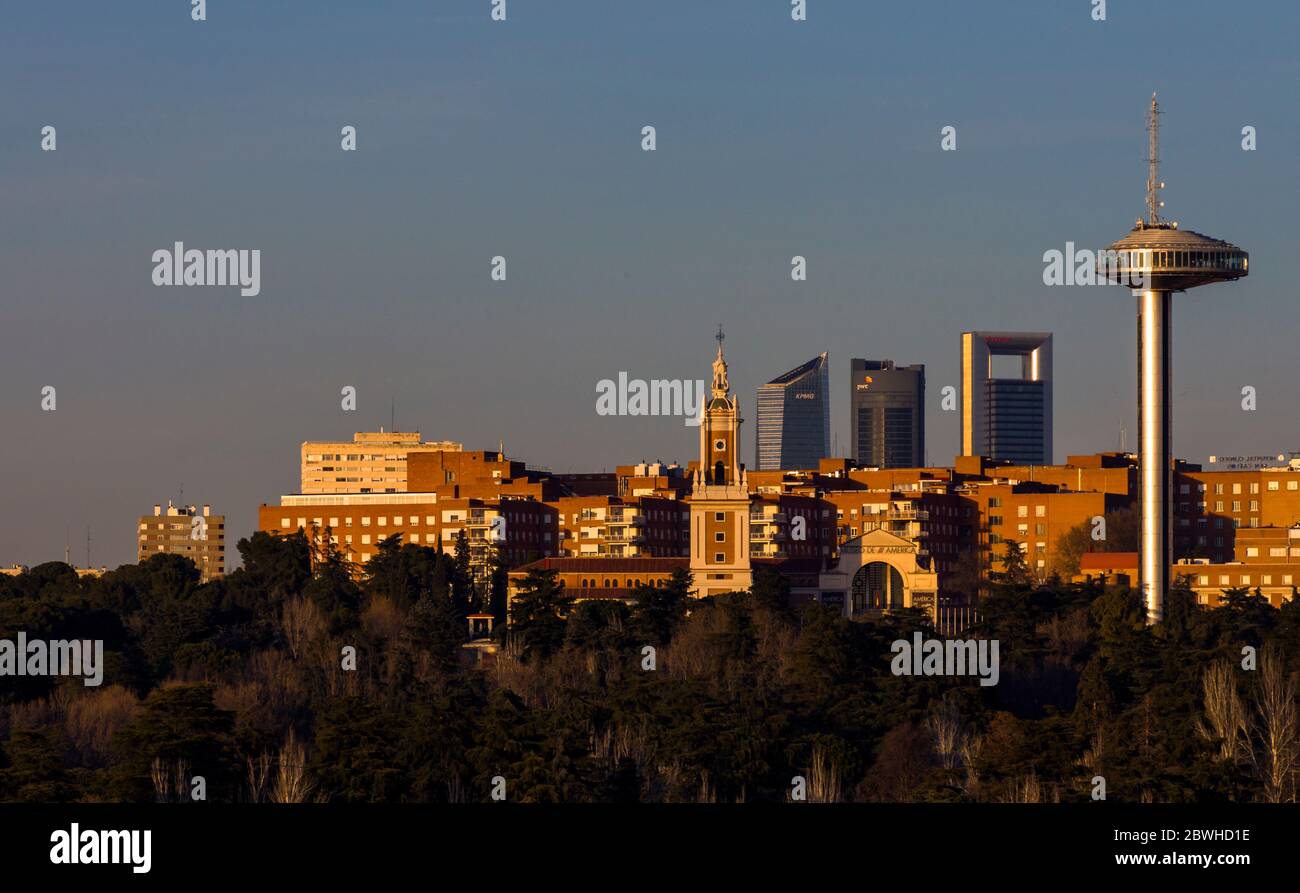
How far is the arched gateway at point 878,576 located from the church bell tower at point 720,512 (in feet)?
28.0

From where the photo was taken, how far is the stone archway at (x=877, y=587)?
590 ft

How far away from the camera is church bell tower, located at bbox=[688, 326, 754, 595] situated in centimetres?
17100

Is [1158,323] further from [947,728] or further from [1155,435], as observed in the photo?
[947,728]

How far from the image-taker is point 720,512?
171875 mm

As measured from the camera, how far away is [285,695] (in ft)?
404

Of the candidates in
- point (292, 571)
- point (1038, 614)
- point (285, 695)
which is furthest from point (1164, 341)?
point (285, 695)

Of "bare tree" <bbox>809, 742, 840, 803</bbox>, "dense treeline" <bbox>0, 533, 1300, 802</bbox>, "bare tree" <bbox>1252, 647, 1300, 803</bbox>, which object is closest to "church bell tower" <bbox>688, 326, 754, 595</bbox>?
"dense treeline" <bbox>0, 533, 1300, 802</bbox>

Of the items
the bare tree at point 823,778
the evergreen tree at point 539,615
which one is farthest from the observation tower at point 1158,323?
the bare tree at point 823,778

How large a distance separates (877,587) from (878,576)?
99 centimetres

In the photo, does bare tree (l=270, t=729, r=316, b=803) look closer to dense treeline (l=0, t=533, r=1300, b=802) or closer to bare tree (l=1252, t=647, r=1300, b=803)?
dense treeline (l=0, t=533, r=1300, b=802)

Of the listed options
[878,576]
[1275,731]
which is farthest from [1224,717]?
[878,576]

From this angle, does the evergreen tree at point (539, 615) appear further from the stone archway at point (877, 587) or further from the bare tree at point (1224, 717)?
the bare tree at point (1224, 717)
